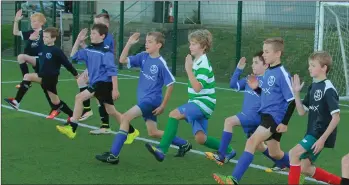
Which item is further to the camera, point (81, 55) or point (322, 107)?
point (81, 55)

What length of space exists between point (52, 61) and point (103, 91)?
1.67 meters

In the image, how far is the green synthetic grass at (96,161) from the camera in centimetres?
708

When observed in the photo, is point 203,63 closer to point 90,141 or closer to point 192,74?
point 192,74

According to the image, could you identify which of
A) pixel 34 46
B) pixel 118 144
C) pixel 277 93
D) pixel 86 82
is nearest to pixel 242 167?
pixel 277 93

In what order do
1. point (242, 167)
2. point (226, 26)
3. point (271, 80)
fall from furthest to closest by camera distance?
point (226, 26)
point (271, 80)
point (242, 167)

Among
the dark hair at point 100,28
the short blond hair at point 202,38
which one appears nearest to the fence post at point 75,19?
the dark hair at point 100,28

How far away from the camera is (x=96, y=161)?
785 cm

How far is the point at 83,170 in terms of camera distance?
7375mm

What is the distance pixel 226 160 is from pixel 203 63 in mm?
1217

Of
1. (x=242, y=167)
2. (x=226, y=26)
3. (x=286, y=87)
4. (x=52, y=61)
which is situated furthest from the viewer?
(x=226, y=26)

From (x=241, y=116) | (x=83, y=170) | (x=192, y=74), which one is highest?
(x=192, y=74)

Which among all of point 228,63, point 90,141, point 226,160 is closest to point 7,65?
point 228,63

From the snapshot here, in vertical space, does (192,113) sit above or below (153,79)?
below

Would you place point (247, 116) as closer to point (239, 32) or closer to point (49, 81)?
point (49, 81)
